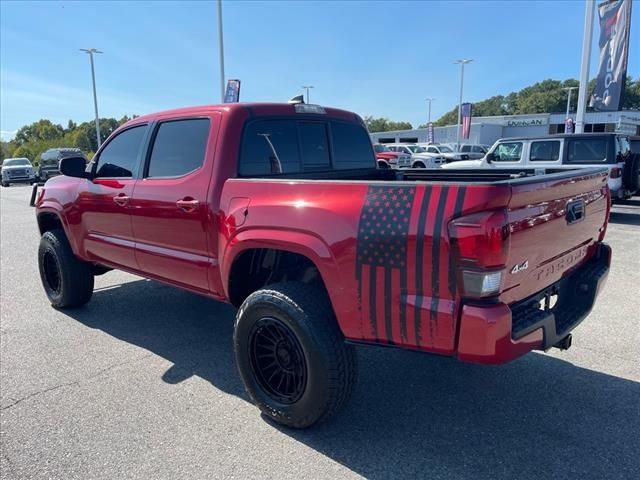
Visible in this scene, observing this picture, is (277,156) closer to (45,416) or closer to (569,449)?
(45,416)

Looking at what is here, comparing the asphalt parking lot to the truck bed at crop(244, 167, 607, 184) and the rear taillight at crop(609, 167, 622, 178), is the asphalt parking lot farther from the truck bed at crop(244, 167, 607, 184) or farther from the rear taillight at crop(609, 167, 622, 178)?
the rear taillight at crop(609, 167, 622, 178)

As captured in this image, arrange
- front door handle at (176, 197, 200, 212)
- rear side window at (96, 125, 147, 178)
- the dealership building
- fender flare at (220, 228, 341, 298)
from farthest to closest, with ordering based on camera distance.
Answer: the dealership building
rear side window at (96, 125, 147, 178)
front door handle at (176, 197, 200, 212)
fender flare at (220, 228, 341, 298)

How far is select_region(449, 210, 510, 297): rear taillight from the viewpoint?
199cm

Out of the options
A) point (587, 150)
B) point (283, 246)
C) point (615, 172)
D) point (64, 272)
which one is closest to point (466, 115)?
point (587, 150)

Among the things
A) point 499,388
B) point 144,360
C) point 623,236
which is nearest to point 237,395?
point 144,360

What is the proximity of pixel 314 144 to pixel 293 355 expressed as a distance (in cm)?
181

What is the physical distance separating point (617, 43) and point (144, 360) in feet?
57.1

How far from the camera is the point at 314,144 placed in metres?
3.82

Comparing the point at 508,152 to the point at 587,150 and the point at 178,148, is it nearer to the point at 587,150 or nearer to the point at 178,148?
the point at 587,150

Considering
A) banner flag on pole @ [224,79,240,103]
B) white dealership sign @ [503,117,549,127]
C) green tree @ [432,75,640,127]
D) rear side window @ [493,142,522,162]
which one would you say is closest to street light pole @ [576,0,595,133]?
rear side window @ [493,142,522,162]

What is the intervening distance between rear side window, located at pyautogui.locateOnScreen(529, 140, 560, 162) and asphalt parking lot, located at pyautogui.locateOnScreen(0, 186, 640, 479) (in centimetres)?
745

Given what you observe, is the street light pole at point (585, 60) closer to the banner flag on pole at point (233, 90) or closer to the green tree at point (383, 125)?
the banner flag on pole at point (233, 90)

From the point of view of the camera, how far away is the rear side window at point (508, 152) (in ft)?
38.8

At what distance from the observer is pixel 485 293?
2053 millimetres
